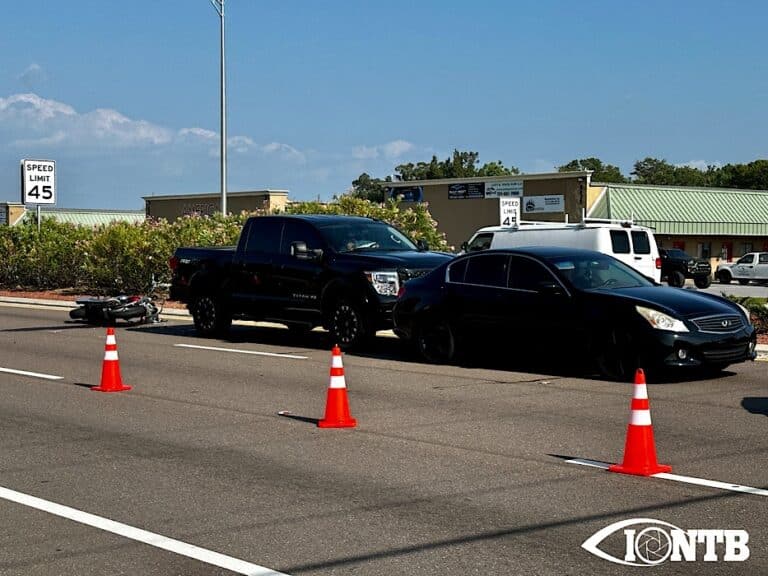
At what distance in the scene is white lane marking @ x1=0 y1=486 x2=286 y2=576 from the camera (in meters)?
6.10

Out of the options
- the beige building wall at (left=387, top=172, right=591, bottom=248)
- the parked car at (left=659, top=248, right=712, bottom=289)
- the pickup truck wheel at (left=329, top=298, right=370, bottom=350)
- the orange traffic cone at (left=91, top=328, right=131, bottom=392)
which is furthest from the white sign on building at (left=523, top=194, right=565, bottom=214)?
the orange traffic cone at (left=91, top=328, right=131, bottom=392)

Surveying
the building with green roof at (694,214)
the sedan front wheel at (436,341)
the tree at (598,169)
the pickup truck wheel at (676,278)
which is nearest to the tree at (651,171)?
the tree at (598,169)

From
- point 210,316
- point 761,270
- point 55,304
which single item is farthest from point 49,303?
point 761,270

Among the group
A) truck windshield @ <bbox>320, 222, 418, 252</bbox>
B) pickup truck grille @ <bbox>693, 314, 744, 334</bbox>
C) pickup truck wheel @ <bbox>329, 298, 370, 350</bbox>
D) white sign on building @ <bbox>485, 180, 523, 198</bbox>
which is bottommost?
pickup truck wheel @ <bbox>329, 298, 370, 350</bbox>

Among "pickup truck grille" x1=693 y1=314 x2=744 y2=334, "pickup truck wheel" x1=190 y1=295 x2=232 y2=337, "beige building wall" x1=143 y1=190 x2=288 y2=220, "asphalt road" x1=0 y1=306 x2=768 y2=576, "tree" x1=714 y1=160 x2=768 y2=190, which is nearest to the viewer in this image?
"asphalt road" x1=0 y1=306 x2=768 y2=576

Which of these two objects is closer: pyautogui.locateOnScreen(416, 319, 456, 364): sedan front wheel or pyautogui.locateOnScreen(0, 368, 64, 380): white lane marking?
pyautogui.locateOnScreen(0, 368, 64, 380): white lane marking

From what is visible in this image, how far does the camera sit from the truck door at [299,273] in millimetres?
17625

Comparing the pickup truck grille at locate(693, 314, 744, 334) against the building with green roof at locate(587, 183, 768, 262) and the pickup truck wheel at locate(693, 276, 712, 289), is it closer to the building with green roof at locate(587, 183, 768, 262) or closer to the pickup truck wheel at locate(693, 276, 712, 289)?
the pickup truck wheel at locate(693, 276, 712, 289)

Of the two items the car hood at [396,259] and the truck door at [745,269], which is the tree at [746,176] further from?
the car hood at [396,259]

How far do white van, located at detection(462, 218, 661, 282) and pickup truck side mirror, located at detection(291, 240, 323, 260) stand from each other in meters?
11.5

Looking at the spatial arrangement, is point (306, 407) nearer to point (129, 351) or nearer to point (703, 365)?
point (703, 365)

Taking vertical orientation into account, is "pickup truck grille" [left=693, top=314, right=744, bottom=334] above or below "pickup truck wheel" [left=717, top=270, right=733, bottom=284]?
above

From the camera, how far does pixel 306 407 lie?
11781 mm

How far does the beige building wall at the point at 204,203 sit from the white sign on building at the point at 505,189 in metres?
11.5
